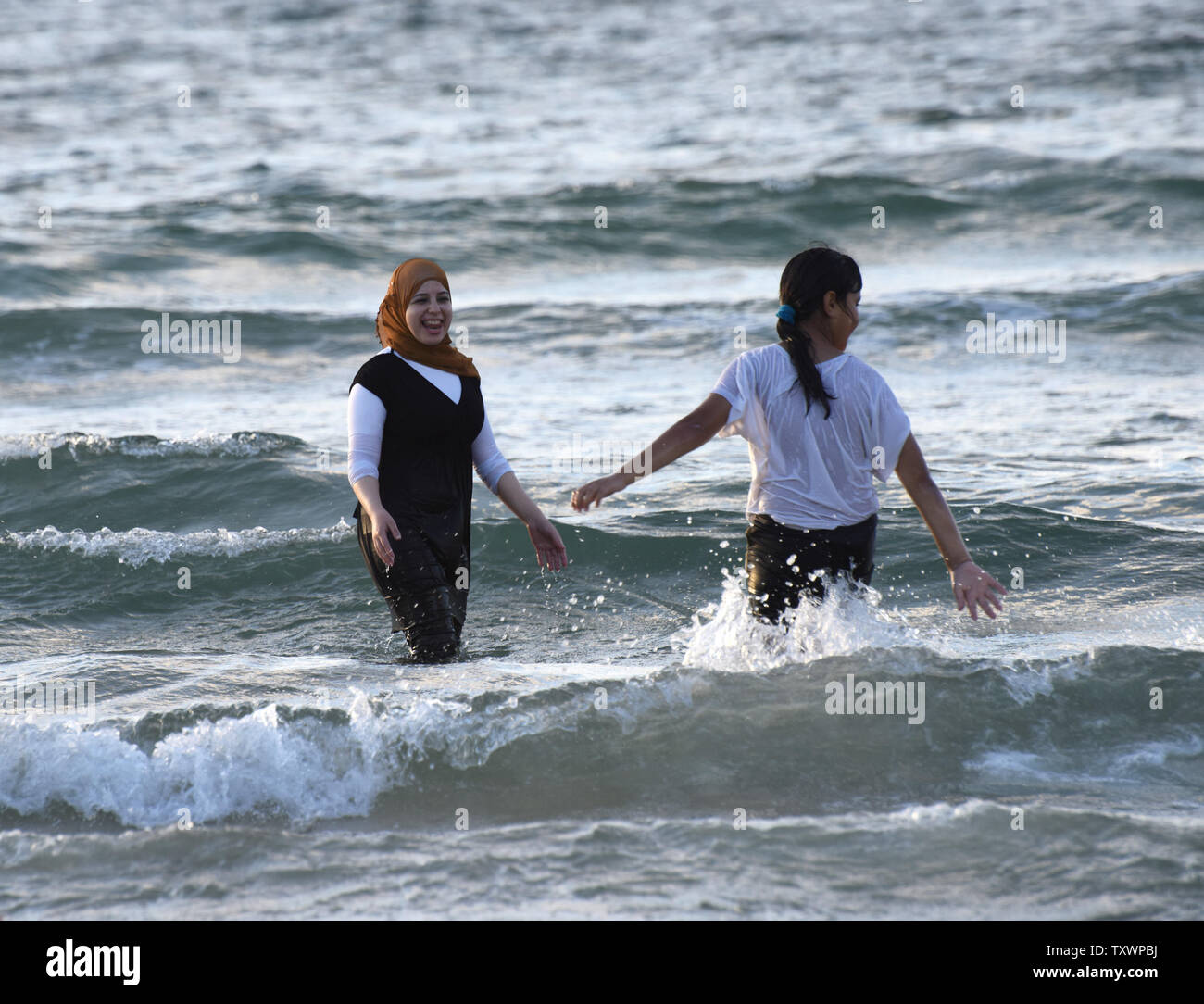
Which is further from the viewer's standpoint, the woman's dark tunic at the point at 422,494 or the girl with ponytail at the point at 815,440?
the woman's dark tunic at the point at 422,494

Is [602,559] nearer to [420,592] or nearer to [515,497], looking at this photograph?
[515,497]

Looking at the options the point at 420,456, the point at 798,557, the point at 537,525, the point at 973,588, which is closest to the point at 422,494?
the point at 420,456

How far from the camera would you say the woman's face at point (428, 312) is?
15.9ft

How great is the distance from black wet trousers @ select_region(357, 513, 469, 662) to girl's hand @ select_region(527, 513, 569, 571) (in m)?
0.33

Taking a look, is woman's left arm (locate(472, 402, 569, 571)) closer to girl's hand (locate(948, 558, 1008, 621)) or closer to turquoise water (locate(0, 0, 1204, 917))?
turquoise water (locate(0, 0, 1204, 917))

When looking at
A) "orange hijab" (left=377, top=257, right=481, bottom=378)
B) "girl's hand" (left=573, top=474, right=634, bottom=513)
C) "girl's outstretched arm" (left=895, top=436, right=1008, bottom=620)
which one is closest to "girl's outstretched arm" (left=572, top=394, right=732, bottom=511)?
"girl's hand" (left=573, top=474, right=634, bottom=513)

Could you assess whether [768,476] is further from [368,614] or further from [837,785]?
[368,614]

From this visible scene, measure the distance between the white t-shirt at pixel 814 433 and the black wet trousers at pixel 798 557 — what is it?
0.04m

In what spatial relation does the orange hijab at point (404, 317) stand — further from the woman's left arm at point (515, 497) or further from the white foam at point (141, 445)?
the white foam at point (141, 445)

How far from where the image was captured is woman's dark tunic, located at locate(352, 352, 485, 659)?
4.80 meters

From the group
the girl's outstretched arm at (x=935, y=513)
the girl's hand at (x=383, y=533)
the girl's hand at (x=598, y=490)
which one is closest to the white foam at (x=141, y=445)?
the girl's hand at (x=383, y=533)

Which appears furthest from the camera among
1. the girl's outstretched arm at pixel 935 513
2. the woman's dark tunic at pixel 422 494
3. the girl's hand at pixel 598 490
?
the woman's dark tunic at pixel 422 494

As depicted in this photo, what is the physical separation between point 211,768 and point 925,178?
A: 17.9 metres

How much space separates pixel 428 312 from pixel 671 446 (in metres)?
1.23
